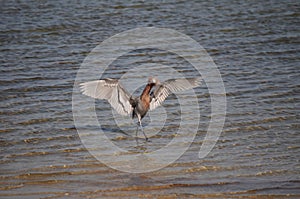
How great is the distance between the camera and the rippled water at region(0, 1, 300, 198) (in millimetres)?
7035

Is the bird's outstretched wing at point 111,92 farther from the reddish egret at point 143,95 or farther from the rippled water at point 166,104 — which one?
the rippled water at point 166,104

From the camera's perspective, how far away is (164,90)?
31.7 ft

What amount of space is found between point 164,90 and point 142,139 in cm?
108

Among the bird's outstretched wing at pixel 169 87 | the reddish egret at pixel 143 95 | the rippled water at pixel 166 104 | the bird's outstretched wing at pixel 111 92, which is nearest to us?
the rippled water at pixel 166 104

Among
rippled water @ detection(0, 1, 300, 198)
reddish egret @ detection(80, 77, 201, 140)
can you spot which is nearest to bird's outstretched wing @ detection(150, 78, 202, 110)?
reddish egret @ detection(80, 77, 201, 140)

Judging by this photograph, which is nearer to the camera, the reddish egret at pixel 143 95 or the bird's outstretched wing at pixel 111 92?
the bird's outstretched wing at pixel 111 92

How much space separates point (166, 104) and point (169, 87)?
874 mm

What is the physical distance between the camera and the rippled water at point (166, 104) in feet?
23.1

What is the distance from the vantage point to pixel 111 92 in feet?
30.2

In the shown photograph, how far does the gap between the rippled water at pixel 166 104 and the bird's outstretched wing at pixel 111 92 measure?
396mm

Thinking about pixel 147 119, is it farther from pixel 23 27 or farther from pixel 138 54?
pixel 23 27

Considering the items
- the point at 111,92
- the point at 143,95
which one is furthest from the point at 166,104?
the point at 111,92

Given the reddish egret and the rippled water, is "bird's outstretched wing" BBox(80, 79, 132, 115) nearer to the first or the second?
the reddish egret

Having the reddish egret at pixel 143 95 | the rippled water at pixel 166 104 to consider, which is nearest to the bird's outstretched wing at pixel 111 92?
the reddish egret at pixel 143 95
